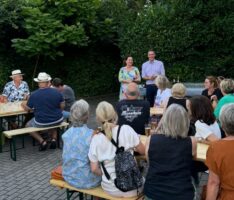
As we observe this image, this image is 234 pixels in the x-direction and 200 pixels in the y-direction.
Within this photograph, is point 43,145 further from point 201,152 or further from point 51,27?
point 51,27

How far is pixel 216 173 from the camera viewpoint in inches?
129

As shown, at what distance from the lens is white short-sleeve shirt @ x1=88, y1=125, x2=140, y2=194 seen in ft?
13.4

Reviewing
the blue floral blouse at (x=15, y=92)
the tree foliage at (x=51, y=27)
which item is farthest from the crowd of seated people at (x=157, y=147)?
the tree foliage at (x=51, y=27)

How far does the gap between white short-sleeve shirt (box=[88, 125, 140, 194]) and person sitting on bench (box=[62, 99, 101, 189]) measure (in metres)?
0.24

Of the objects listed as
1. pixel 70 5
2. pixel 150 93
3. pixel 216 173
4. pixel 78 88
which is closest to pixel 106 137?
pixel 216 173

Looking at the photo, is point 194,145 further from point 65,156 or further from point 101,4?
point 101,4

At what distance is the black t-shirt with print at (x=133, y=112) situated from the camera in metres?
5.46

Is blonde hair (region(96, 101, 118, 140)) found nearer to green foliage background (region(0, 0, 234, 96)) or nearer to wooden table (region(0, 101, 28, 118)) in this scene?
wooden table (region(0, 101, 28, 118))

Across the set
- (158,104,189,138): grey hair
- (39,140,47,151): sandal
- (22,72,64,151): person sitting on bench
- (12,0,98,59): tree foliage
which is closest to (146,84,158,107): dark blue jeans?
(22,72,64,151): person sitting on bench

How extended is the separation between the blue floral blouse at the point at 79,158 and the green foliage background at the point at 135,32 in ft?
26.5

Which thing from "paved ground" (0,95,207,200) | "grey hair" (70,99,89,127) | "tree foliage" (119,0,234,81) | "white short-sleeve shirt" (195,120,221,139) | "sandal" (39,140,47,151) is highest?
"tree foliage" (119,0,234,81)

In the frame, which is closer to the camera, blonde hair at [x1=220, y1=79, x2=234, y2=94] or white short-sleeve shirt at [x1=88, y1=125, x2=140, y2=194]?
white short-sleeve shirt at [x1=88, y1=125, x2=140, y2=194]

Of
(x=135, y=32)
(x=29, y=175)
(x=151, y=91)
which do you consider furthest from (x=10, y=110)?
(x=135, y=32)

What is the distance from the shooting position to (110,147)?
4.11 metres
